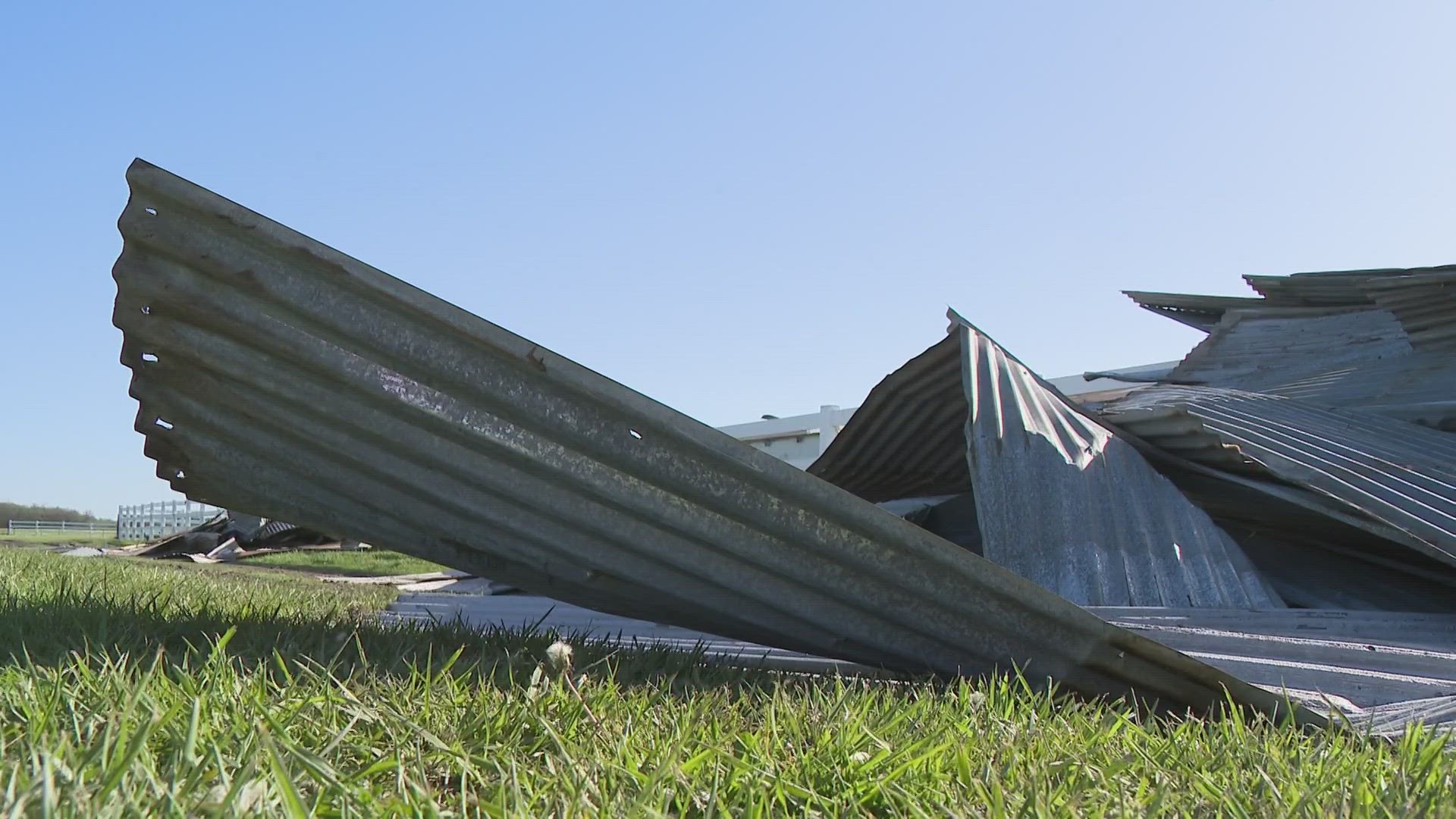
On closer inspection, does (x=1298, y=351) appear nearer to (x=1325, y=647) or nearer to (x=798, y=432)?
(x=1325, y=647)

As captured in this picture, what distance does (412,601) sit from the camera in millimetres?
6180

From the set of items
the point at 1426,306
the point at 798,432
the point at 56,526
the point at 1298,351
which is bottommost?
the point at 56,526

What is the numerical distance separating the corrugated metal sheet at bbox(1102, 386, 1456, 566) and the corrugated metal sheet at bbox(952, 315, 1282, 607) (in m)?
0.35

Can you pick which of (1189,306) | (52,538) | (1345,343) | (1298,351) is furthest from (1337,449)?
→ (52,538)

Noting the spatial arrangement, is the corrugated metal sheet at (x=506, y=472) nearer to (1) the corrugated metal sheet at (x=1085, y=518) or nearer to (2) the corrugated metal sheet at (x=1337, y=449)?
(1) the corrugated metal sheet at (x=1085, y=518)

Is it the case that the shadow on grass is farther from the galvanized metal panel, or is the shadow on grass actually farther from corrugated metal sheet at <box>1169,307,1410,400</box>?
corrugated metal sheet at <box>1169,307,1410,400</box>

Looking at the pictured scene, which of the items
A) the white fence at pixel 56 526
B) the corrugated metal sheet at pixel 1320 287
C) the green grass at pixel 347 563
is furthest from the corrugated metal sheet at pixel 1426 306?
the white fence at pixel 56 526

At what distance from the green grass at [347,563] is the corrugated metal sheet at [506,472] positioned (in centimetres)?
863

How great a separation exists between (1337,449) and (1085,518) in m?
1.66

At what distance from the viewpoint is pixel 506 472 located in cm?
242

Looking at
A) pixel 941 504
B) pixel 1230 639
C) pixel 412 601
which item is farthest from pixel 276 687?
pixel 941 504

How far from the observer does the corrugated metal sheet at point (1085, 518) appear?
441 cm

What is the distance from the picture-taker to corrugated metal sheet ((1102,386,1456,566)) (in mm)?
4395

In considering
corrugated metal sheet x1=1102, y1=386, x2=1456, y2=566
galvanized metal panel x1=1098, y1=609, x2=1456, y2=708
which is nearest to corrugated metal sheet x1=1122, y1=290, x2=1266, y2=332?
corrugated metal sheet x1=1102, y1=386, x2=1456, y2=566
